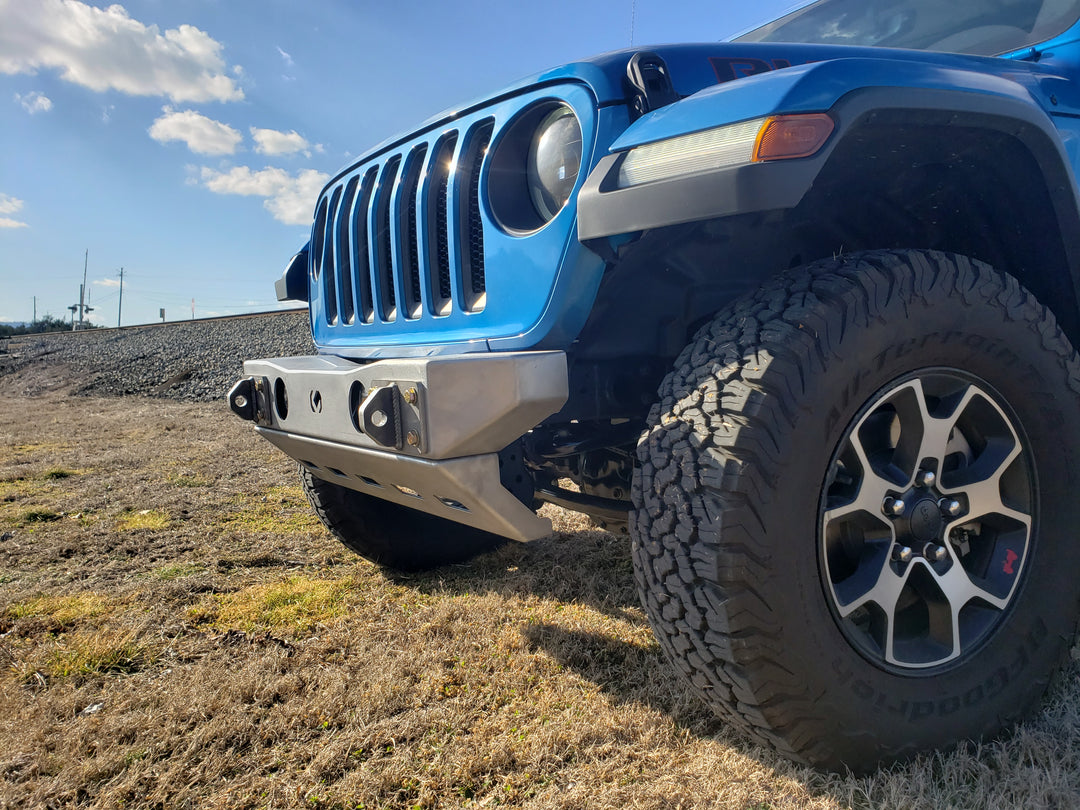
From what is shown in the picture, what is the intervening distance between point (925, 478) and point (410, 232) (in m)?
1.71

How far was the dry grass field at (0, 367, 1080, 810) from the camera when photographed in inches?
70.0

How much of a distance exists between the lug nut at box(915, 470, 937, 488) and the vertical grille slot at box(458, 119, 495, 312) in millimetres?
1259

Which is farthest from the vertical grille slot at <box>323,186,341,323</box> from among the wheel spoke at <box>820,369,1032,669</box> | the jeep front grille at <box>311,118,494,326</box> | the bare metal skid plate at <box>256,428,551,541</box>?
the wheel spoke at <box>820,369,1032,669</box>

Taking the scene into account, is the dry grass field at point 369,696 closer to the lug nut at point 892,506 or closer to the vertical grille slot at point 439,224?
the lug nut at point 892,506

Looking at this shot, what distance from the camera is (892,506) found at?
6.07ft

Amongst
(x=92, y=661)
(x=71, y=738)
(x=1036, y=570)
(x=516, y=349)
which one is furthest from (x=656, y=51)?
(x=92, y=661)

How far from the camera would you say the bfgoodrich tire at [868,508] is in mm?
1614

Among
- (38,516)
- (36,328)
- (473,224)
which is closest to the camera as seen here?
(473,224)

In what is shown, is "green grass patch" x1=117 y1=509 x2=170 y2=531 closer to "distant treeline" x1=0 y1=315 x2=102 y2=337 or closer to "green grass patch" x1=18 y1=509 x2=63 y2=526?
"green grass patch" x1=18 y1=509 x2=63 y2=526

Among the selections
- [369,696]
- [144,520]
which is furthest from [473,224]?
[144,520]

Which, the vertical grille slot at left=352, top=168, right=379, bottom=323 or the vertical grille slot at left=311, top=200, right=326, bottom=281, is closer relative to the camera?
the vertical grille slot at left=352, top=168, right=379, bottom=323

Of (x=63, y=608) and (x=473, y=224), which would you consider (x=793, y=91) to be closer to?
(x=473, y=224)

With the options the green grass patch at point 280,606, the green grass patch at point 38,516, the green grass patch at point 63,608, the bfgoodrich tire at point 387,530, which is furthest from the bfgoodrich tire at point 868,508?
the green grass patch at point 38,516

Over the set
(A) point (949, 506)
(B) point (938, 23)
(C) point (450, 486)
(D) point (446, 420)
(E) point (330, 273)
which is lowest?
(A) point (949, 506)
